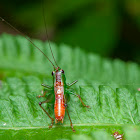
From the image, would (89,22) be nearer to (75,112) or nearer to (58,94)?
(58,94)

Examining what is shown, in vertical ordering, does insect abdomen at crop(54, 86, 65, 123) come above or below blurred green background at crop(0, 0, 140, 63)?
below

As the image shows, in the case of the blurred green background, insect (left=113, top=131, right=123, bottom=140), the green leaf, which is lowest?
insect (left=113, top=131, right=123, bottom=140)

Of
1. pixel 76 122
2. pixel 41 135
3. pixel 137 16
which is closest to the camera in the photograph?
pixel 41 135

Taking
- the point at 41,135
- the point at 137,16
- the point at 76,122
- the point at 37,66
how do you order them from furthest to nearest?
the point at 137,16
the point at 37,66
the point at 76,122
the point at 41,135

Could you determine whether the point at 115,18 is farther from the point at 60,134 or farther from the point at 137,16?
the point at 60,134

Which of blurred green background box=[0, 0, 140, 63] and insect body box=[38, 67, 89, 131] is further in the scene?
blurred green background box=[0, 0, 140, 63]

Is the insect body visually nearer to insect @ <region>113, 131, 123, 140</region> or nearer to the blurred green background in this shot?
insect @ <region>113, 131, 123, 140</region>

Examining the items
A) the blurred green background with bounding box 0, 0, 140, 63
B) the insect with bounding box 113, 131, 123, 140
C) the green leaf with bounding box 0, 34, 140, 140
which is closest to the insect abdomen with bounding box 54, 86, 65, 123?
the green leaf with bounding box 0, 34, 140, 140

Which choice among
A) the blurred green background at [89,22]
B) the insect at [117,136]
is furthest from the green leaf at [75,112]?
the blurred green background at [89,22]

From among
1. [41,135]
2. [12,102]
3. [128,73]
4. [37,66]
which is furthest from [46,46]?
[41,135]
